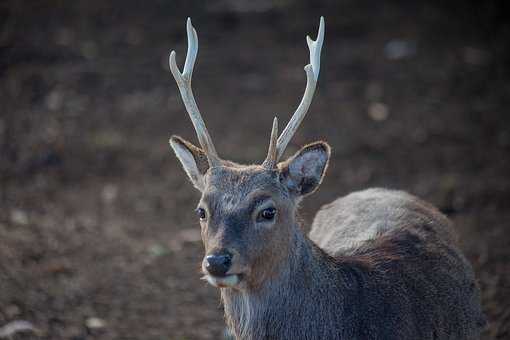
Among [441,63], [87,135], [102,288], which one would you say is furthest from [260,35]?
[102,288]

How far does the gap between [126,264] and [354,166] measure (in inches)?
119

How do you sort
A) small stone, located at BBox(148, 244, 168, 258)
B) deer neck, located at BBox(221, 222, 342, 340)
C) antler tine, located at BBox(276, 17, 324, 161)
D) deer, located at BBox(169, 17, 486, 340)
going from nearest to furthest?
deer, located at BBox(169, 17, 486, 340)
deer neck, located at BBox(221, 222, 342, 340)
antler tine, located at BBox(276, 17, 324, 161)
small stone, located at BBox(148, 244, 168, 258)

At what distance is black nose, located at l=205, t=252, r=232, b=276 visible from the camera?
3941mm

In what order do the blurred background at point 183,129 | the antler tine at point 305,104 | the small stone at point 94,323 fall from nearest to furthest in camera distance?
the antler tine at point 305,104
the small stone at point 94,323
the blurred background at point 183,129

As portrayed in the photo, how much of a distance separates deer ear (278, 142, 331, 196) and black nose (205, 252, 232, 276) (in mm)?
719

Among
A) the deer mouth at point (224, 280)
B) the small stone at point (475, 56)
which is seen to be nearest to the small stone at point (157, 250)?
the deer mouth at point (224, 280)

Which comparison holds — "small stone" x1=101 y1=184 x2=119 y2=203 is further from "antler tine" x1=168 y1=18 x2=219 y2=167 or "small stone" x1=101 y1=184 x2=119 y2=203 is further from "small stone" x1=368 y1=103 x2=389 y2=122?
"antler tine" x1=168 y1=18 x2=219 y2=167

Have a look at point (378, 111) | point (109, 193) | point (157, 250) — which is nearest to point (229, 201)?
point (157, 250)

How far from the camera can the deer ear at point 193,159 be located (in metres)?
4.69

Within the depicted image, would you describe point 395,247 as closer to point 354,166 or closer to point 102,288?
point 102,288

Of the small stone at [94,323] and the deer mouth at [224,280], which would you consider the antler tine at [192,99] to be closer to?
the deer mouth at [224,280]

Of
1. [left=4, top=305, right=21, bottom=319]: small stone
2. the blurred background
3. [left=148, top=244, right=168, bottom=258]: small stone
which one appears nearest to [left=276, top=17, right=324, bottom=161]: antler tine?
the blurred background

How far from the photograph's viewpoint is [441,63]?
1141 centimetres

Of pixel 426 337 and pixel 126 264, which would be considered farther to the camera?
pixel 126 264
